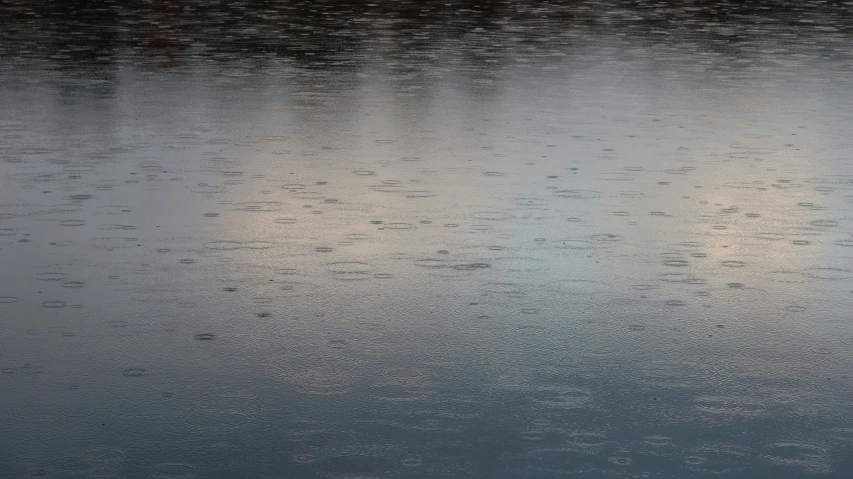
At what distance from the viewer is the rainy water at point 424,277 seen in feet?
17.5

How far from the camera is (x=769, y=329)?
671cm

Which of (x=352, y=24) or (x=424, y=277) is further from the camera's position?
(x=352, y=24)

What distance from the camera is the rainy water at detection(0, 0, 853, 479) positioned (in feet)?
17.5

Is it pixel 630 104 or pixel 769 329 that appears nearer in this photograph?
pixel 769 329

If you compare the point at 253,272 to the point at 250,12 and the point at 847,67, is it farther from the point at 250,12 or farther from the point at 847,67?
the point at 250,12

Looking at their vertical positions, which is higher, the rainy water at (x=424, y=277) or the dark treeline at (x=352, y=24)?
the rainy water at (x=424, y=277)

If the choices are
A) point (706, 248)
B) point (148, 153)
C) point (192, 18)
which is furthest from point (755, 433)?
point (192, 18)

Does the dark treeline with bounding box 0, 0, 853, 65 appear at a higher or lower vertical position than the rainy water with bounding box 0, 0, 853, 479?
lower

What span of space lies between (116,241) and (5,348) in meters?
1.95

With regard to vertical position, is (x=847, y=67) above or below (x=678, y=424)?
below

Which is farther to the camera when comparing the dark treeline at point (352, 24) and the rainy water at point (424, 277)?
the dark treeline at point (352, 24)

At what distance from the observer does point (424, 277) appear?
751 centimetres

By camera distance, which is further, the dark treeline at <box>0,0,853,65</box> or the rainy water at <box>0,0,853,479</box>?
the dark treeline at <box>0,0,853,65</box>

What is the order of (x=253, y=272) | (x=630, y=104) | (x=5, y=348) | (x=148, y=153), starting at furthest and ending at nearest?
1. (x=630, y=104)
2. (x=148, y=153)
3. (x=253, y=272)
4. (x=5, y=348)
